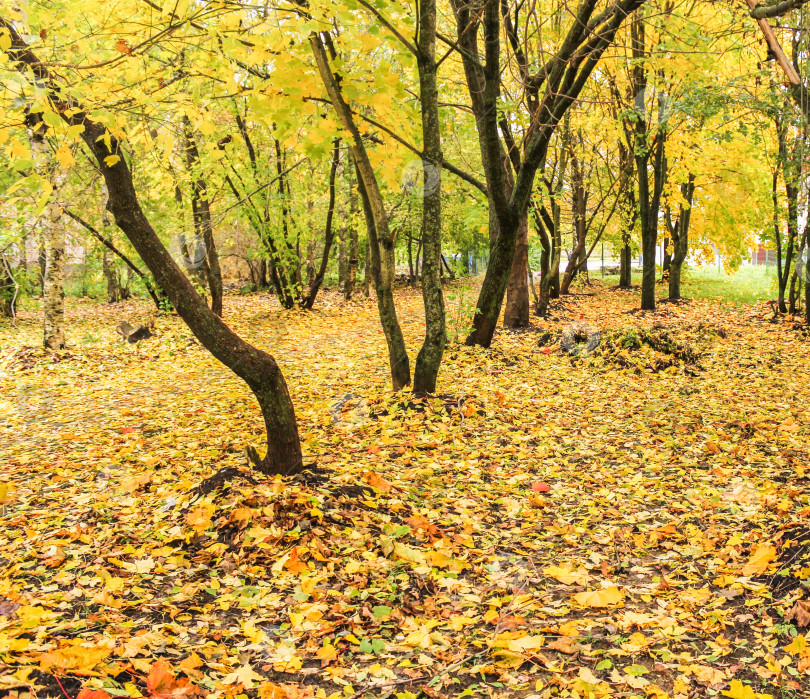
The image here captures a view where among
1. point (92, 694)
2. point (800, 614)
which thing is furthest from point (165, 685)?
point (800, 614)

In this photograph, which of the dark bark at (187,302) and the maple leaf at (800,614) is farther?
the dark bark at (187,302)

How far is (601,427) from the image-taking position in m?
6.17

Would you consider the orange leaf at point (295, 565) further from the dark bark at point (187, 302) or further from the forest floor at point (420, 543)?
the dark bark at point (187, 302)

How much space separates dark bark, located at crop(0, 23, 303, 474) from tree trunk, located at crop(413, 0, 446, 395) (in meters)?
2.35

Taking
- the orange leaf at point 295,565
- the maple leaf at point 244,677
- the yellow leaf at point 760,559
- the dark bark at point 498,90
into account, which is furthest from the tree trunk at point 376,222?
the maple leaf at point 244,677

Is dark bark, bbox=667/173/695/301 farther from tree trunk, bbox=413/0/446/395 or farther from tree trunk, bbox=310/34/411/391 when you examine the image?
tree trunk, bbox=310/34/411/391

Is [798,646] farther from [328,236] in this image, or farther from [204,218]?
[328,236]

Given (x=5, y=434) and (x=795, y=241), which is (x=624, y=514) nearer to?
(x=5, y=434)

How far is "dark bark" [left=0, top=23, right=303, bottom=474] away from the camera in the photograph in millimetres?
3902

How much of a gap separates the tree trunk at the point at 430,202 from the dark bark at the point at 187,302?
7.71ft

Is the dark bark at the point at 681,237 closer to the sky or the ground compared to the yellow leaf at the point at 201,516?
closer to the sky

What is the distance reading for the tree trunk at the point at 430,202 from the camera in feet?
19.1

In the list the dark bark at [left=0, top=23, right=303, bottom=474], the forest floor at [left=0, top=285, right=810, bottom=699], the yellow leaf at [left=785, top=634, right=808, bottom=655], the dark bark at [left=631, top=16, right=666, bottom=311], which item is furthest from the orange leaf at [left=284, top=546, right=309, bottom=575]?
the dark bark at [left=631, top=16, right=666, bottom=311]

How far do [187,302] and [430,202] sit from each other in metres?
3.05
